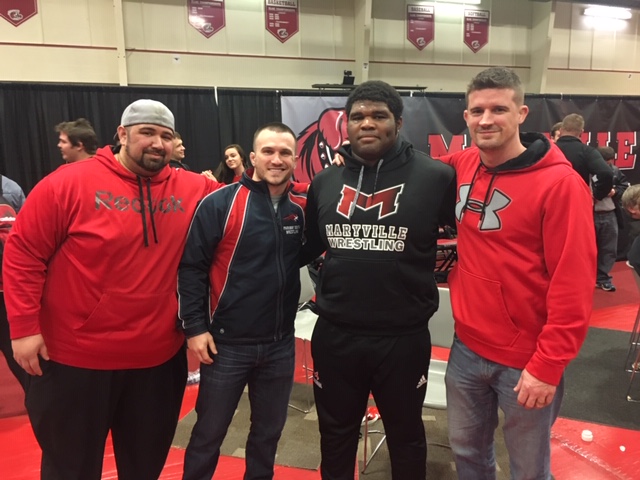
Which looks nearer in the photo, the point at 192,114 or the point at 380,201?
the point at 380,201

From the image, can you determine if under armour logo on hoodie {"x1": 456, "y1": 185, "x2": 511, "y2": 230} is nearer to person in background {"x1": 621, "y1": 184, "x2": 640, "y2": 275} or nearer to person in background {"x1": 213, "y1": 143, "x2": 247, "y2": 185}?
person in background {"x1": 621, "y1": 184, "x2": 640, "y2": 275}

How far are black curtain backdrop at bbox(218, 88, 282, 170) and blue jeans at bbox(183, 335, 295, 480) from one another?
4112 mm

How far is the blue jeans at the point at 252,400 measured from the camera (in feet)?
5.68

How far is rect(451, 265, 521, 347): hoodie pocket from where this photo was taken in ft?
4.81

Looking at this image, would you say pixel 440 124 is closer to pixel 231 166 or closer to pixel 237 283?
pixel 231 166

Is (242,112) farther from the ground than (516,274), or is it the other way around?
(242,112)

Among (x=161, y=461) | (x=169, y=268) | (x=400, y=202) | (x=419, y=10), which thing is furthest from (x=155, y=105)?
(x=419, y=10)

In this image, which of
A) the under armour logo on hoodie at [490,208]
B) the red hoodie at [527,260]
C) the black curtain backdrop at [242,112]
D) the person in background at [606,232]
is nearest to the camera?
the red hoodie at [527,260]

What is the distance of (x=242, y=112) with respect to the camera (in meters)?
5.57

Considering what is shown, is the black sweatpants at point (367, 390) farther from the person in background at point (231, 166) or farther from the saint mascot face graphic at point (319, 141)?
the saint mascot face graphic at point (319, 141)

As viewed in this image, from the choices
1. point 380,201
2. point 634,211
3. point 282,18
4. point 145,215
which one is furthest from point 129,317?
point 282,18

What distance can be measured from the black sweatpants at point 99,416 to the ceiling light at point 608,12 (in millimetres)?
9042

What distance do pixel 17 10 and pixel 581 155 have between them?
6663 mm

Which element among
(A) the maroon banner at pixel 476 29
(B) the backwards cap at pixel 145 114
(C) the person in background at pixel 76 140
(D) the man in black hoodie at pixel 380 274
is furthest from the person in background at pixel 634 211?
(A) the maroon banner at pixel 476 29
